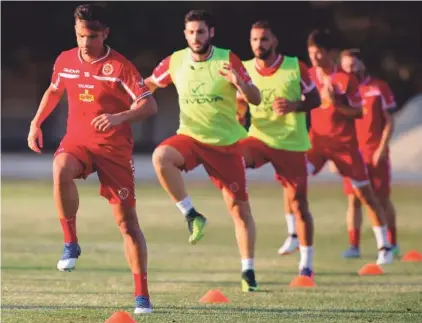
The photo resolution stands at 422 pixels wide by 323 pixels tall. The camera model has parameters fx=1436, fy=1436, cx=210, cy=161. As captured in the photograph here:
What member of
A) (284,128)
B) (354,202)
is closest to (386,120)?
(354,202)

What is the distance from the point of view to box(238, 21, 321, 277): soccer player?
13.7 metres

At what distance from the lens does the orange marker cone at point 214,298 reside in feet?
38.5

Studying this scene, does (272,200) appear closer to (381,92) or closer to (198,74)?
(381,92)

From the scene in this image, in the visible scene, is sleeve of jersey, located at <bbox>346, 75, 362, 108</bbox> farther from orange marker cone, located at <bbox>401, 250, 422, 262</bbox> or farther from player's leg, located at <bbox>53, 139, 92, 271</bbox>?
player's leg, located at <bbox>53, 139, 92, 271</bbox>

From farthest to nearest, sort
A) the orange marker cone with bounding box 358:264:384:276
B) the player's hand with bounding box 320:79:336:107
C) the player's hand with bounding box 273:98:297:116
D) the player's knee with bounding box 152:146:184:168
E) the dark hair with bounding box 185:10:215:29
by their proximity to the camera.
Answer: the player's hand with bounding box 320:79:336:107 < the orange marker cone with bounding box 358:264:384:276 < the player's hand with bounding box 273:98:297:116 < the player's knee with bounding box 152:146:184:168 < the dark hair with bounding box 185:10:215:29

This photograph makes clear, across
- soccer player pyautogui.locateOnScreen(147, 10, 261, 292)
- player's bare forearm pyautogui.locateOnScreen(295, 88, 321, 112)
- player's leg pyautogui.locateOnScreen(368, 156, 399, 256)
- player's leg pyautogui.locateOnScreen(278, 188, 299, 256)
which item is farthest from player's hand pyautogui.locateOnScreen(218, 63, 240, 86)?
player's leg pyautogui.locateOnScreen(368, 156, 399, 256)

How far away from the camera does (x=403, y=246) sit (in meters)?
18.2

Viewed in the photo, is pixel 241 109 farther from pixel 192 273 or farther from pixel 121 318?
pixel 121 318

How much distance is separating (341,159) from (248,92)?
350 centimetres

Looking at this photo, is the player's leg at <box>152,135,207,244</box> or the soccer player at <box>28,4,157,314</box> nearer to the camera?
the soccer player at <box>28,4,157,314</box>

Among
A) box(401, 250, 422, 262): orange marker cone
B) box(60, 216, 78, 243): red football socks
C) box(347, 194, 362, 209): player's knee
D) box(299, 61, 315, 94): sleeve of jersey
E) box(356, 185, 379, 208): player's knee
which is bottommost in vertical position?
box(401, 250, 422, 262): orange marker cone

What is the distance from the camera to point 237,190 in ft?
41.6

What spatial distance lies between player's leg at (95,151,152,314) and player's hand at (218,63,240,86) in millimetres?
1706

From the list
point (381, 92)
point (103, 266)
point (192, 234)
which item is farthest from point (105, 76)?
point (381, 92)
